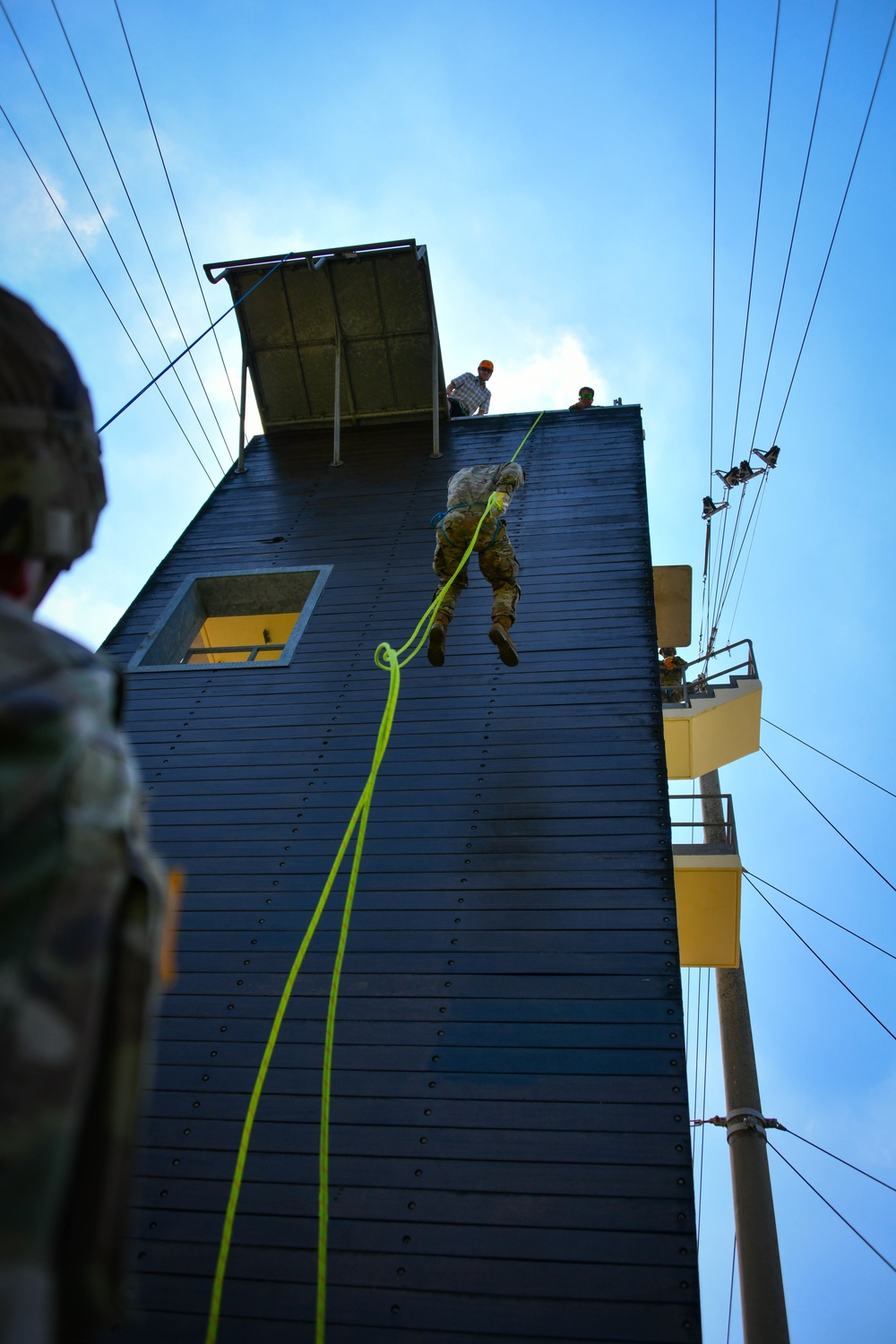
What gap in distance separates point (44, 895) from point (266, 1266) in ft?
10.6

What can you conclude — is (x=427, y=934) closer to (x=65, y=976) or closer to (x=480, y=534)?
(x=480, y=534)

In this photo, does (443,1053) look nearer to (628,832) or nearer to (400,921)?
(400,921)

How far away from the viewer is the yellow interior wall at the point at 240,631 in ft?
30.3

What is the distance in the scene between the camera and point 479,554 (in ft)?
19.5

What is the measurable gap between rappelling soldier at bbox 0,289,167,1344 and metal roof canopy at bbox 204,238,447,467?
8.55 metres

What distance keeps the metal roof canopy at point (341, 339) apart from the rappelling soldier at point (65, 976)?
8.55 metres

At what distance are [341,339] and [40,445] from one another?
30.0 ft

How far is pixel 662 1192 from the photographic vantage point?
3.49m

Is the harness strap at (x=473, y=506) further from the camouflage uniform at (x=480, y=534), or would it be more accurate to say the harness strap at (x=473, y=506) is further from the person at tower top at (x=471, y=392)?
the person at tower top at (x=471, y=392)

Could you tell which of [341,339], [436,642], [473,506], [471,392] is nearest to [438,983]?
[436,642]

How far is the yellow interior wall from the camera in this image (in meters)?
9.25

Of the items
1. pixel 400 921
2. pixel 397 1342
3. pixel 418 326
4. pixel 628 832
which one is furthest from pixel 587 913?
pixel 418 326

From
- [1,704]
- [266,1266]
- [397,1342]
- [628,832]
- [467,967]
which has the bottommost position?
[397,1342]

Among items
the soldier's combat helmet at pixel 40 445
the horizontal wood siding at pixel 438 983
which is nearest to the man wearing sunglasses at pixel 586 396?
the horizontal wood siding at pixel 438 983
